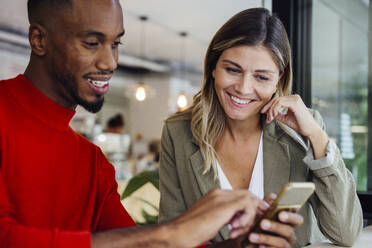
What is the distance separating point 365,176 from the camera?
2.21 meters

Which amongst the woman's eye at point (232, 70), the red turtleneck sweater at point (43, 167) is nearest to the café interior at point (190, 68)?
the woman's eye at point (232, 70)

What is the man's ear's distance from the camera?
98 cm

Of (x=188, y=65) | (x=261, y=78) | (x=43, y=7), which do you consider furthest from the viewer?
(x=188, y=65)

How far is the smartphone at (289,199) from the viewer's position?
0.79m

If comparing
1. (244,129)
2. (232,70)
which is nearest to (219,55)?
(232,70)

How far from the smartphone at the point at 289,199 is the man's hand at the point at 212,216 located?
0.04 meters

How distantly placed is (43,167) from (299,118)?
2.89 feet

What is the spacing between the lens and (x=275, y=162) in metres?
1.56

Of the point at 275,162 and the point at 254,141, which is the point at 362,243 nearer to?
the point at 275,162

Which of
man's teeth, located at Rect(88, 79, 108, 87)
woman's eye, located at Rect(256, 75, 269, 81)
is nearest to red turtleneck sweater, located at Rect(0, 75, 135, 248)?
man's teeth, located at Rect(88, 79, 108, 87)

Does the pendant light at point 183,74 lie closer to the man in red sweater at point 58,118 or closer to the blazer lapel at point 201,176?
the blazer lapel at point 201,176

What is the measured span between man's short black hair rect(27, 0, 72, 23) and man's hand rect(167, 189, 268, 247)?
0.57m

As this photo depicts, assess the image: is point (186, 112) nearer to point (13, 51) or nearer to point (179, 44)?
point (179, 44)

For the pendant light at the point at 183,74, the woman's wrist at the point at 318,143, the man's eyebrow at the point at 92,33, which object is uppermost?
the pendant light at the point at 183,74
